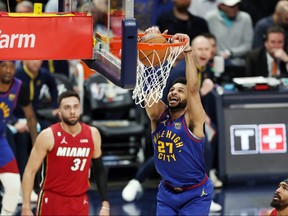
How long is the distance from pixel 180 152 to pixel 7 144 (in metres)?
2.86

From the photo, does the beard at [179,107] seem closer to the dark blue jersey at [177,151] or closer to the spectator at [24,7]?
the dark blue jersey at [177,151]

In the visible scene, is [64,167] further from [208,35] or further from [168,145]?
[208,35]

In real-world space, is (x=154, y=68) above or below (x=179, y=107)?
above

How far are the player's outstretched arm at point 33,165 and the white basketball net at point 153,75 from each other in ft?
4.30

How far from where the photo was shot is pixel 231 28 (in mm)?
13711

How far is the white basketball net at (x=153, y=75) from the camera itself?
7.74 meters

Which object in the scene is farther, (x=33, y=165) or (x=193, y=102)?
(x=33, y=165)

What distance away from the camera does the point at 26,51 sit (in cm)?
724

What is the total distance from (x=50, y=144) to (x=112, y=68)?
2.10 metres

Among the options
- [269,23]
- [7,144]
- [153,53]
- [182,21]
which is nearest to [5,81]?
[7,144]

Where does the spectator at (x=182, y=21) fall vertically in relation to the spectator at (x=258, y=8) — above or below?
below

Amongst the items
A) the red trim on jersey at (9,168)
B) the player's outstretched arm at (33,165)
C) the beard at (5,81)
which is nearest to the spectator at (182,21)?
the beard at (5,81)

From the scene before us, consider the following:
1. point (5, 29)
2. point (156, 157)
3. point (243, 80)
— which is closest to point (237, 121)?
point (243, 80)

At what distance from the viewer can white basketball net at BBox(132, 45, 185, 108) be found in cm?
774
